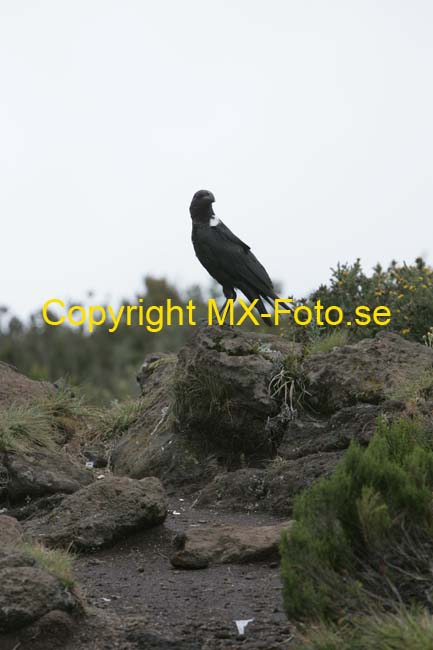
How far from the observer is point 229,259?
1022 cm

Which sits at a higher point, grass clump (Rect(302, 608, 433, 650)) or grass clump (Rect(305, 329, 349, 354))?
grass clump (Rect(305, 329, 349, 354))

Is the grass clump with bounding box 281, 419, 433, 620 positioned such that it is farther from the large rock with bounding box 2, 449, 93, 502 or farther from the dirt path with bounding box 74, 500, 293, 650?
the large rock with bounding box 2, 449, 93, 502

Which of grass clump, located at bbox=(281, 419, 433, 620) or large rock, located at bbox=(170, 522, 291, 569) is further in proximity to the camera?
large rock, located at bbox=(170, 522, 291, 569)

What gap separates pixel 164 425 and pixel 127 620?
12.9 feet

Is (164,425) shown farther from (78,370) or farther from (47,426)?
(78,370)

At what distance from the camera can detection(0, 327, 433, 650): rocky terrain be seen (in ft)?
16.7

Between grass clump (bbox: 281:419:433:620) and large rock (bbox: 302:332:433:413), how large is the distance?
3.37 metres

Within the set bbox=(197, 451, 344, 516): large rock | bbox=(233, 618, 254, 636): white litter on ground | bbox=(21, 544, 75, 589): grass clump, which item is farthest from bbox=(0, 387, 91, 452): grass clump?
bbox=(233, 618, 254, 636): white litter on ground

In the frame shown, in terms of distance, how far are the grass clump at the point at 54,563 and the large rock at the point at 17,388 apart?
4210mm

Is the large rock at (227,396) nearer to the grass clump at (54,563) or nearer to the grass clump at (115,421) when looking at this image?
the grass clump at (115,421)

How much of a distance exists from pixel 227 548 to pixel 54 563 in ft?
4.33

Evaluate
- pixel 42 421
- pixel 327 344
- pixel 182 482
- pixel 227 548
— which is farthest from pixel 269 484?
pixel 42 421

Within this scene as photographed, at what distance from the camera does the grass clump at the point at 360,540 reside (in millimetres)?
4469

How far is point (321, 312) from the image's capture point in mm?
10891
